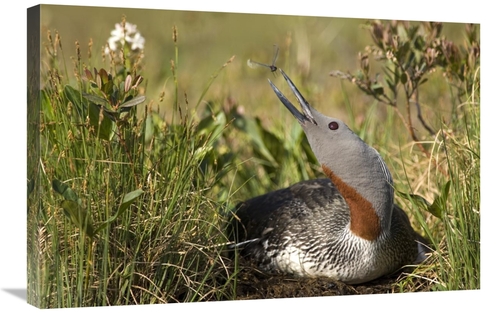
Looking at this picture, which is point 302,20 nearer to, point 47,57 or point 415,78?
point 415,78

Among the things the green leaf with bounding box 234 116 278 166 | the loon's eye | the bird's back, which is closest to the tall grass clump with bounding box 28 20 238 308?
the bird's back

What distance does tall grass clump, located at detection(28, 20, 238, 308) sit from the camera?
500cm

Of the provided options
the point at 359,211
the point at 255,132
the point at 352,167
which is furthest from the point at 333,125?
the point at 255,132

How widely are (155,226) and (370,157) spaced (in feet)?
4.60

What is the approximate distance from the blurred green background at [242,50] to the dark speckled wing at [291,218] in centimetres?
216

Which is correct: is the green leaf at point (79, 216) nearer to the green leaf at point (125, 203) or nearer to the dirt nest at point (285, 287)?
the green leaf at point (125, 203)

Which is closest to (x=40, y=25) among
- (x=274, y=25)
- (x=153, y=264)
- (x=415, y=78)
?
(x=153, y=264)

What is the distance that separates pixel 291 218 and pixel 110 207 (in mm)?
1373

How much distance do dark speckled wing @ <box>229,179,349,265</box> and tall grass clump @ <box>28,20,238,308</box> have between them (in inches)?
20.2

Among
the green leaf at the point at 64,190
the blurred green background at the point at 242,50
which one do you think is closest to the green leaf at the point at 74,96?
the green leaf at the point at 64,190

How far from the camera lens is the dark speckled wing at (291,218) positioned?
579 centimetres

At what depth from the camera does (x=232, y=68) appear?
1027 cm

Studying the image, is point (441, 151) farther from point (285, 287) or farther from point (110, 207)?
point (110, 207)

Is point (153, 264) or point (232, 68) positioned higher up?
point (232, 68)
